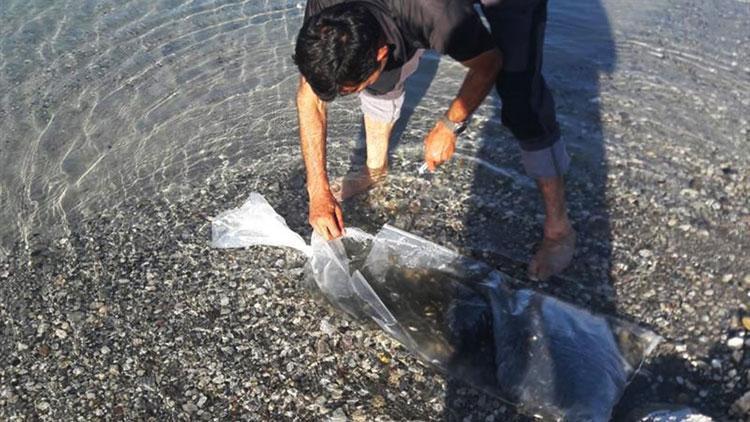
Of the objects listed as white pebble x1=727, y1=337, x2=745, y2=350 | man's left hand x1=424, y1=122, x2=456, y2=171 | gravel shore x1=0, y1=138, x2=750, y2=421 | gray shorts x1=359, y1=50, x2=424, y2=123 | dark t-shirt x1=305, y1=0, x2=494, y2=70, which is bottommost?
gravel shore x1=0, y1=138, x2=750, y2=421

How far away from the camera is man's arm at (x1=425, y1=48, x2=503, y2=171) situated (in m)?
3.22

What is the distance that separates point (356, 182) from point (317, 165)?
2.56 ft

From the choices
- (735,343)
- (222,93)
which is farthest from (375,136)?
(735,343)

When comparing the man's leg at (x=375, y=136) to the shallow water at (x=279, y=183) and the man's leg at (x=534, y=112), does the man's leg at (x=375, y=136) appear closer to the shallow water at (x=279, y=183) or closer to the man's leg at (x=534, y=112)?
the shallow water at (x=279, y=183)

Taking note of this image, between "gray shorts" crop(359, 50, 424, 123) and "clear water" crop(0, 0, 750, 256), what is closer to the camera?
"gray shorts" crop(359, 50, 424, 123)

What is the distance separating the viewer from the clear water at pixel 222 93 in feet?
14.7

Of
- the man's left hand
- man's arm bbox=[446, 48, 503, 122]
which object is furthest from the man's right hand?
man's arm bbox=[446, 48, 503, 122]

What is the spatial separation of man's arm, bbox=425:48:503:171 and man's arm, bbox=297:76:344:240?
509 mm

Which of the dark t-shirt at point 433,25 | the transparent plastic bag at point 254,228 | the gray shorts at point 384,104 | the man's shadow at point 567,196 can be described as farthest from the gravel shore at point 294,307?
the dark t-shirt at point 433,25

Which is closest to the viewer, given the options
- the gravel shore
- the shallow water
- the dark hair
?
the dark hair

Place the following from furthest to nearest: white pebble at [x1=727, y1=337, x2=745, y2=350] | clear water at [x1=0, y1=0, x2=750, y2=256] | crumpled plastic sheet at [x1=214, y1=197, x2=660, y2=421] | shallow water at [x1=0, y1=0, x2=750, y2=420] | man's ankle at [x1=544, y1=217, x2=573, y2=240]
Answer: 1. clear water at [x1=0, y1=0, x2=750, y2=256]
2. man's ankle at [x1=544, y1=217, x2=573, y2=240]
3. shallow water at [x1=0, y1=0, x2=750, y2=420]
4. white pebble at [x1=727, y1=337, x2=745, y2=350]
5. crumpled plastic sheet at [x1=214, y1=197, x2=660, y2=421]

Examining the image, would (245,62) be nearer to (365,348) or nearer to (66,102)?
(66,102)

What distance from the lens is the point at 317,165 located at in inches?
136

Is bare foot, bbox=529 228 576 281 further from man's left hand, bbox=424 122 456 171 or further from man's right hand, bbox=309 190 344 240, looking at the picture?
man's right hand, bbox=309 190 344 240
